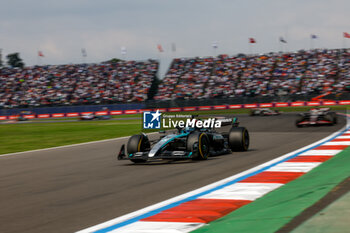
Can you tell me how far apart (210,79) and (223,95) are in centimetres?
444

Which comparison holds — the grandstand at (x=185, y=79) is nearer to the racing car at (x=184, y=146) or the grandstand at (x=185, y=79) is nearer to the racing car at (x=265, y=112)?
the racing car at (x=265, y=112)

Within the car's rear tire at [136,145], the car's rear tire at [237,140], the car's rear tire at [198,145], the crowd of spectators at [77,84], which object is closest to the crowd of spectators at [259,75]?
the crowd of spectators at [77,84]

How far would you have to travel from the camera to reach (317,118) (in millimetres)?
19781

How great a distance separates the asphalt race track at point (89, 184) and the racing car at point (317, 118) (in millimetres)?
8649

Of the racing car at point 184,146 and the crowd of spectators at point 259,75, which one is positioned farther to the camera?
the crowd of spectators at point 259,75

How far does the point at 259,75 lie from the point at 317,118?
2834 cm

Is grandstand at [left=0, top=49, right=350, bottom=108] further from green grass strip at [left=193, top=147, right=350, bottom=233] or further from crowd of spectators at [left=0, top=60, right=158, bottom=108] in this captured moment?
green grass strip at [left=193, top=147, right=350, bottom=233]

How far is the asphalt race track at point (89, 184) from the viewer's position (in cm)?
500

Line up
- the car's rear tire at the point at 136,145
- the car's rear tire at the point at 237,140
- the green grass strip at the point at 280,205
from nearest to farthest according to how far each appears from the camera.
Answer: the green grass strip at the point at 280,205 → the car's rear tire at the point at 136,145 → the car's rear tire at the point at 237,140

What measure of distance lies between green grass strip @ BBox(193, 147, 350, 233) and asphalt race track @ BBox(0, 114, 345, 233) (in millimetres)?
1300

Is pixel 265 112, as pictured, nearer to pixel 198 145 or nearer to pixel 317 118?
pixel 317 118

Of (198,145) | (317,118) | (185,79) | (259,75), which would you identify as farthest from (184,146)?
(185,79)

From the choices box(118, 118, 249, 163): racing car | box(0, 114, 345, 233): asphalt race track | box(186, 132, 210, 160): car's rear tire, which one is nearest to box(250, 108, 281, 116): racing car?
box(0, 114, 345, 233): asphalt race track

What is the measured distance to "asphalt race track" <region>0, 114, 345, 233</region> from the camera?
5.00m
